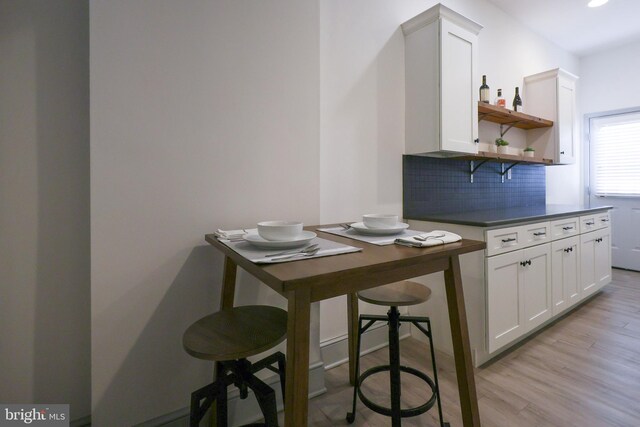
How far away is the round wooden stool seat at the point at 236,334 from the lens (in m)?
0.93

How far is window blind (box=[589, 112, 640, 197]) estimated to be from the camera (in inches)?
153

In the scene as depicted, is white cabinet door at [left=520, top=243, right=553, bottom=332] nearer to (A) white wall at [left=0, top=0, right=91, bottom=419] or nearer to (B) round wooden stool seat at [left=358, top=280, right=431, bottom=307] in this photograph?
(B) round wooden stool seat at [left=358, top=280, right=431, bottom=307]

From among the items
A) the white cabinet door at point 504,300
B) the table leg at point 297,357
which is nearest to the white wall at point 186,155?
the table leg at point 297,357

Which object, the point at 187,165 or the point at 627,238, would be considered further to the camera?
the point at 627,238

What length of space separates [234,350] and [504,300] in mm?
1799

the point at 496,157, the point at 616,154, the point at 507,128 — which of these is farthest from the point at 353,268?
the point at 616,154

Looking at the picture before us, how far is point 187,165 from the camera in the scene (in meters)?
1.37

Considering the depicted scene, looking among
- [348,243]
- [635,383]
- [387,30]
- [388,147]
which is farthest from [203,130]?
[635,383]

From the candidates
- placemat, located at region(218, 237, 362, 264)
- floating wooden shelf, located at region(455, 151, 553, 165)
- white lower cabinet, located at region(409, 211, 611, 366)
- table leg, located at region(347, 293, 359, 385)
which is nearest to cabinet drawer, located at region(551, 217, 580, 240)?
white lower cabinet, located at region(409, 211, 611, 366)

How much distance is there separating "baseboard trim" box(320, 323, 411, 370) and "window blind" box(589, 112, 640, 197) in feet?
13.6

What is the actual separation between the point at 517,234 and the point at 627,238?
3292 mm

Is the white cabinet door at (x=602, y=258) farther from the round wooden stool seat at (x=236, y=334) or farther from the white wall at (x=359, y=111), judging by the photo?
the round wooden stool seat at (x=236, y=334)

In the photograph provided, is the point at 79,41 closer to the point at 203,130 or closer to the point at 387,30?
the point at 203,130

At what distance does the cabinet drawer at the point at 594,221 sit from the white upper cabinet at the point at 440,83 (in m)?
1.42
